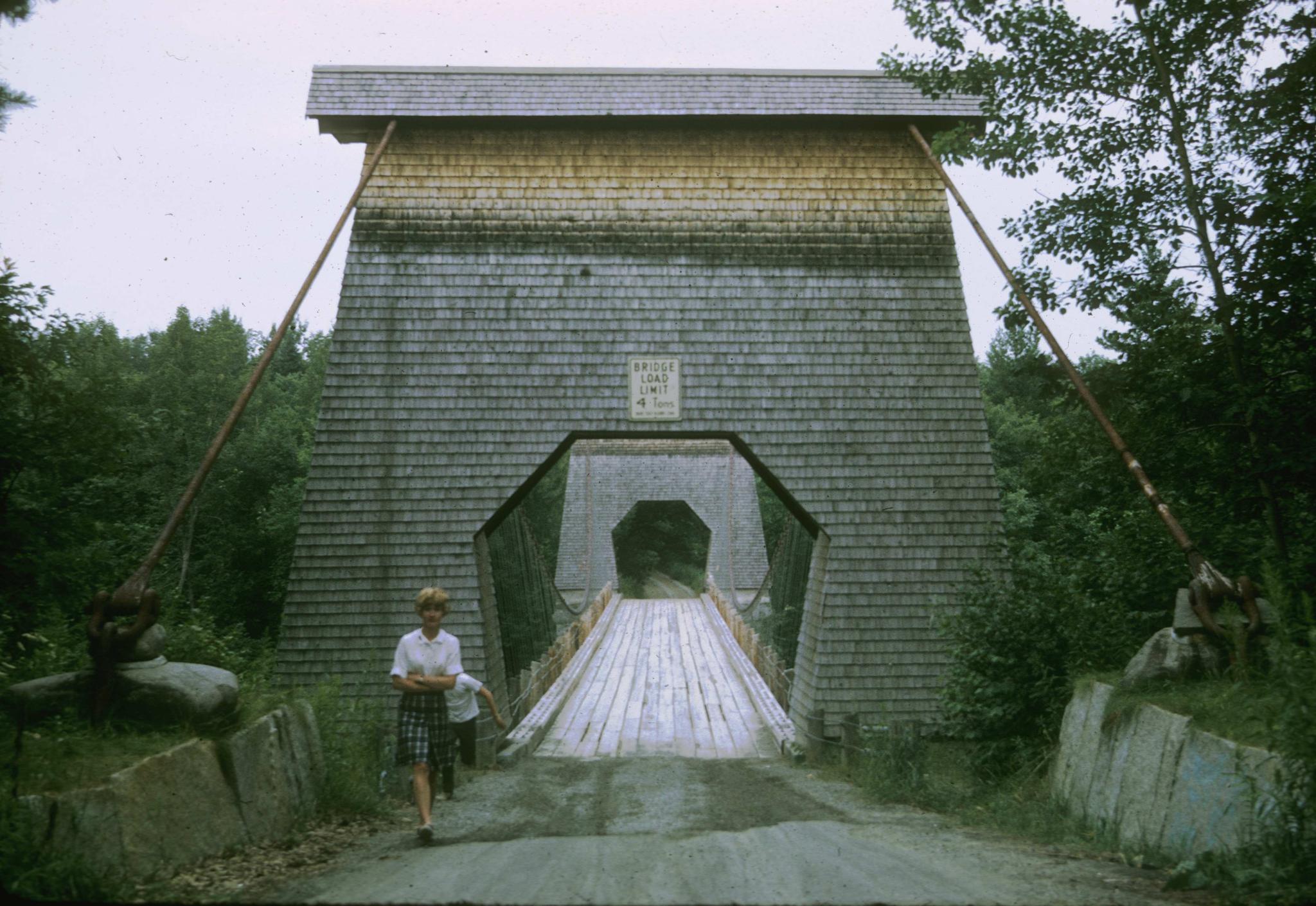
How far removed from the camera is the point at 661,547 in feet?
171

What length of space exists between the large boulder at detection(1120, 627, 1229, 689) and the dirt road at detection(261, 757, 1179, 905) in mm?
1200

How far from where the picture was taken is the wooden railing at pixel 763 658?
512 inches

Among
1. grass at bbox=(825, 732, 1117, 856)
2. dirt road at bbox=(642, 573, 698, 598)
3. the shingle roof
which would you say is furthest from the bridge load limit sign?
dirt road at bbox=(642, 573, 698, 598)

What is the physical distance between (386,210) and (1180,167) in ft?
24.7

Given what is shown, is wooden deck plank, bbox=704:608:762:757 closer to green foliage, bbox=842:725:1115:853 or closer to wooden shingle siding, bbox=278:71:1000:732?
wooden shingle siding, bbox=278:71:1000:732

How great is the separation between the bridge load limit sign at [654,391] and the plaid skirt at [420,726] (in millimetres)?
5029

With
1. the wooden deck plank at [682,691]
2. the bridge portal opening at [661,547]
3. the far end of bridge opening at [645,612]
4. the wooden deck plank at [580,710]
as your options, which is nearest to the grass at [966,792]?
the far end of bridge opening at [645,612]

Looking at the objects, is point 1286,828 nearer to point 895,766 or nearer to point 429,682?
point 429,682

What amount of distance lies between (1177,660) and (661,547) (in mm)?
46863

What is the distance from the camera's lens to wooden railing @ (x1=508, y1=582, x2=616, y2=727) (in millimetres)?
11703

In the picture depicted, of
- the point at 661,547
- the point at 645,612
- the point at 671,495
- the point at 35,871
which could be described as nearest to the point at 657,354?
the point at 35,871

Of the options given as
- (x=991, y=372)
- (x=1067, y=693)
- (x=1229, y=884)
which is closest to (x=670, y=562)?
(x=991, y=372)

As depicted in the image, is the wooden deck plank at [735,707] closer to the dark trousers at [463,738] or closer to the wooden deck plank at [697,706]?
the wooden deck plank at [697,706]

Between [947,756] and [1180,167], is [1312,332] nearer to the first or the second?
[1180,167]
